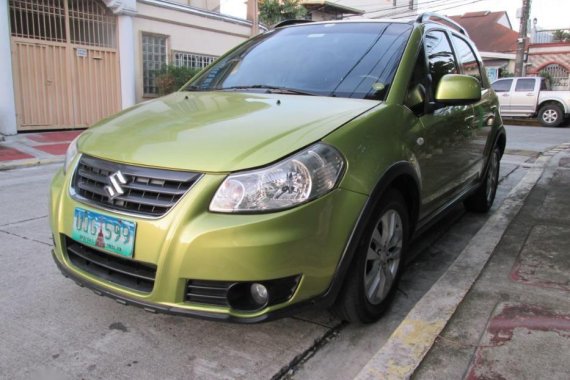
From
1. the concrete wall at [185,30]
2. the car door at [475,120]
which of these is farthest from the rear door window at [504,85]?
the car door at [475,120]

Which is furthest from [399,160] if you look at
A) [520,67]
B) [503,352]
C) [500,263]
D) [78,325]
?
[520,67]

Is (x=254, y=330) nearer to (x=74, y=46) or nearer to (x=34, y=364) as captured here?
(x=34, y=364)

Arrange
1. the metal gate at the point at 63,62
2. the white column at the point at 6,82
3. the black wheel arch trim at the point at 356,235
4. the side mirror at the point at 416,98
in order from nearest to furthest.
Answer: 1. the black wheel arch trim at the point at 356,235
2. the side mirror at the point at 416,98
3. the white column at the point at 6,82
4. the metal gate at the point at 63,62

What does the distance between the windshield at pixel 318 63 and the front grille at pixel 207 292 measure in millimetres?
1433

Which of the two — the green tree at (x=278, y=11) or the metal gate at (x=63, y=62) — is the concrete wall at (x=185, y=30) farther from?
the green tree at (x=278, y=11)

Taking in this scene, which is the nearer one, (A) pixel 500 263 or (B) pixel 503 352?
(B) pixel 503 352

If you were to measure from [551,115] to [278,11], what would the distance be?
1202 cm

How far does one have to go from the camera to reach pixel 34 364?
244 cm

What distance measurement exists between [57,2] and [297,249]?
11.3 metres

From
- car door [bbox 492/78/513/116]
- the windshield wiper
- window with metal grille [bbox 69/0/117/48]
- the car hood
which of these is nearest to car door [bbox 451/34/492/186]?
the windshield wiper

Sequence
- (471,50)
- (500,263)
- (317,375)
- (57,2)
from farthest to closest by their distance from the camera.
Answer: (57,2) < (471,50) < (500,263) < (317,375)

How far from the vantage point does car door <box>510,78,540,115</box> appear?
18.4 metres

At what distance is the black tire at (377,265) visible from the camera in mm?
2562

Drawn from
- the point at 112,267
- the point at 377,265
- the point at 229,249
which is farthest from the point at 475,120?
the point at 112,267
